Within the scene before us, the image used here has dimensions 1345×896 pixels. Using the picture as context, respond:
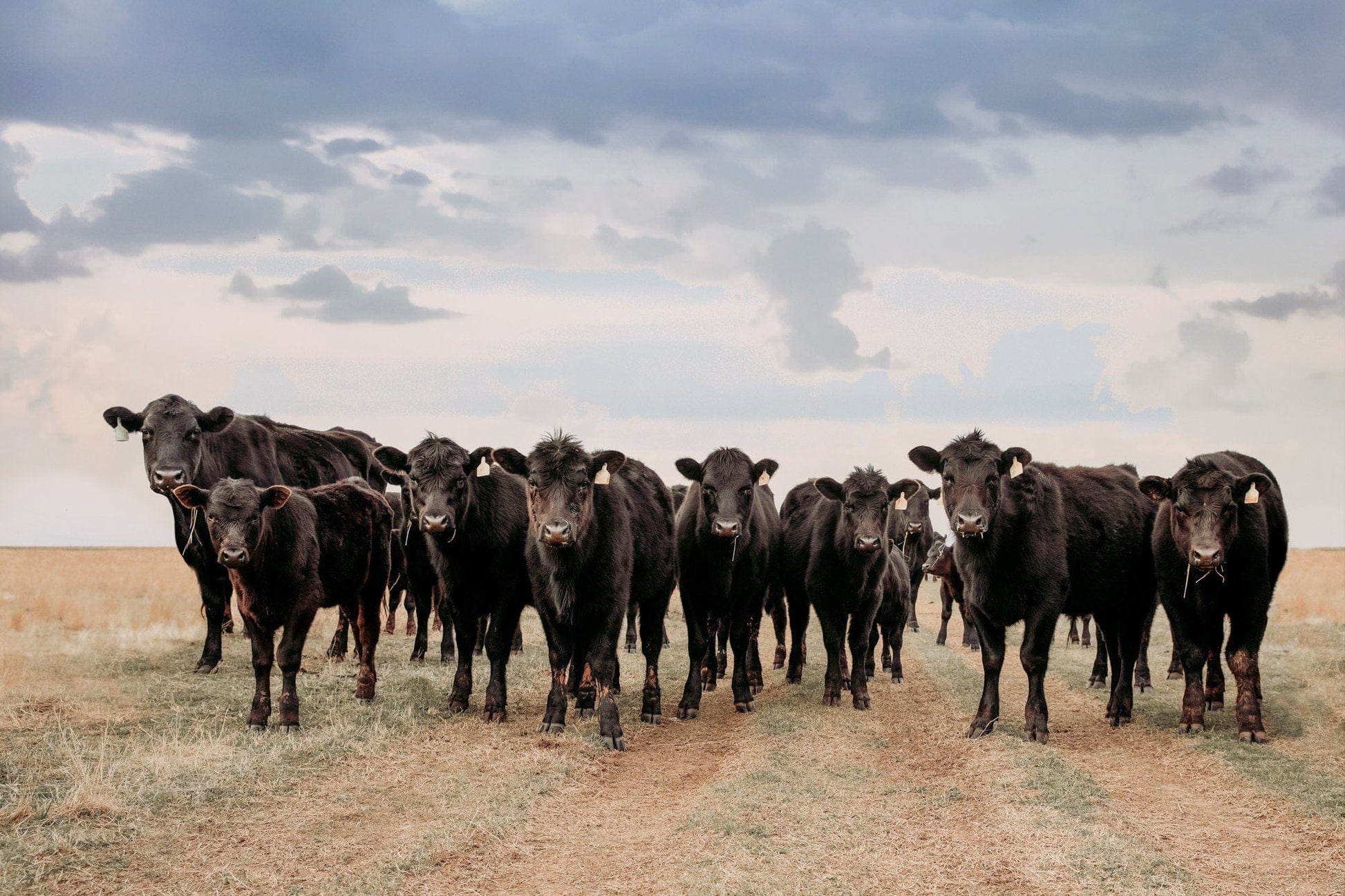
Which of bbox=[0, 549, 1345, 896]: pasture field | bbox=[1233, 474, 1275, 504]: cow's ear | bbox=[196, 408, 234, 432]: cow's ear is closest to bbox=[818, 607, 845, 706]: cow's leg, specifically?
bbox=[0, 549, 1345, 896]: pasture field

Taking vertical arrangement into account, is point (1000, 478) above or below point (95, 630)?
above

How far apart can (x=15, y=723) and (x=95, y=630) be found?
8.99 metres

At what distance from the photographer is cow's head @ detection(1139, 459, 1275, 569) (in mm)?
10094

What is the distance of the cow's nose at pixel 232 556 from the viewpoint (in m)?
9.80

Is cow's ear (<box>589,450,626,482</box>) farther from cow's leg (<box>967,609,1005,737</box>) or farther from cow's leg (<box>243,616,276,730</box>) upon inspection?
cow's leg (<box>967,609,1005,737</box>)

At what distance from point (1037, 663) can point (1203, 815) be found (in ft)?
8.27

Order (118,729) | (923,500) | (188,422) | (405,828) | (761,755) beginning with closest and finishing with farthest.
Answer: (405,828) < (761,755) < (118,729) < (188,422) < (923,500)

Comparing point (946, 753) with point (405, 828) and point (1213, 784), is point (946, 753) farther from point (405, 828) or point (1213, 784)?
point (405, 828)

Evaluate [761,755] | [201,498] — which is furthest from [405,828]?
[201,498]

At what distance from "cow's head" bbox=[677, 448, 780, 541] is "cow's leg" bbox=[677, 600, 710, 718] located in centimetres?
89

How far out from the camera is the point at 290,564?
10.6m

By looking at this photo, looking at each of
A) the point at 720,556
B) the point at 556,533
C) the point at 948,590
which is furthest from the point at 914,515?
the point at 556,533

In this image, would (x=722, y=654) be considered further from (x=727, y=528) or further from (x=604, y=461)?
(x=604, y=461)

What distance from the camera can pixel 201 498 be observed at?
10.9 metres
